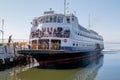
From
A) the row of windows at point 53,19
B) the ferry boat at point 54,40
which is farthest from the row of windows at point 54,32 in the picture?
the row of windows at point 53,19

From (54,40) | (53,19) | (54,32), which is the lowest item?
(54,40)

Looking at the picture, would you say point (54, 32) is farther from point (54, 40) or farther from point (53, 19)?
point (53, 19)

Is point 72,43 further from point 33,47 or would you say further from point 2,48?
point 2,48

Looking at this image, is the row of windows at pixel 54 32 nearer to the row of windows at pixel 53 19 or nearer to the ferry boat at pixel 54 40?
the ferry boat at pixel 54 40

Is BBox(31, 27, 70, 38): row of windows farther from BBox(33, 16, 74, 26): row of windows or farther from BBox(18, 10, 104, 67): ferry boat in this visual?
BBox(33, 16, 74, 26): row of windows

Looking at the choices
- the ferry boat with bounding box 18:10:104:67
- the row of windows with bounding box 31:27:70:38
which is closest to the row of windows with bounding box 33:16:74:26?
the ferry boat with bounding box 18:10:104:67

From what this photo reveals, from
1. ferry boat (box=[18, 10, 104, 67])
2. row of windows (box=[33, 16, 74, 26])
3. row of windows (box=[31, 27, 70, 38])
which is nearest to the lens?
ferry boat (box=[18, 10, 104, 67])

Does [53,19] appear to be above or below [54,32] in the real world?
above

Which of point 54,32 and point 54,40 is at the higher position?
point 54,32

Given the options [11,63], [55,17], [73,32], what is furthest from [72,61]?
[11,63]

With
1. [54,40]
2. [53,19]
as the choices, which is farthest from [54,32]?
[53,19]

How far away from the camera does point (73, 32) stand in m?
27.7

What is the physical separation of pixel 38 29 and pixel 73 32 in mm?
4170

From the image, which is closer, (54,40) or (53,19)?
(54,40)
